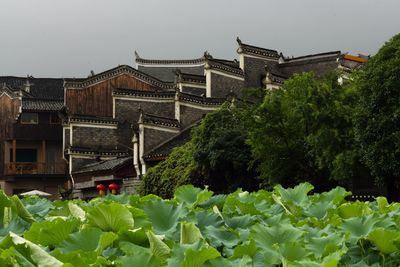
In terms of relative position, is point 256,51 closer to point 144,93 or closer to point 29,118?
point 144,93

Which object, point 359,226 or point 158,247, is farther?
point 359,226

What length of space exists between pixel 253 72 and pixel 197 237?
3376cm

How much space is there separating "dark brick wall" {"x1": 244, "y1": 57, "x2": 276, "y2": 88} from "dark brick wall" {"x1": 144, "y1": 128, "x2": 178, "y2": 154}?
553 centimetres

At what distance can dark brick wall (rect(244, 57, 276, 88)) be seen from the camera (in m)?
35.8

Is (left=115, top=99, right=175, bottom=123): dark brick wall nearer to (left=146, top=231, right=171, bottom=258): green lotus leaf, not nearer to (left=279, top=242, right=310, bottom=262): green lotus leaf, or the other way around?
(left=146, top=231, right=171, bottom=258): green lotus leaf

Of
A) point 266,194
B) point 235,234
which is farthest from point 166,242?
point 266,194

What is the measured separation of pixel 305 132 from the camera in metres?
20.9

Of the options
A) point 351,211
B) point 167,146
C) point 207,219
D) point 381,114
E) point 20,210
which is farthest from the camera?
point 167,146

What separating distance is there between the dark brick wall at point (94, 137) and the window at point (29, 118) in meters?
4.39

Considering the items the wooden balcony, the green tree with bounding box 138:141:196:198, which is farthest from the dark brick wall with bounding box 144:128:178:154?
the wooden balcony

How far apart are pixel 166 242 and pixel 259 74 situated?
33894 mm

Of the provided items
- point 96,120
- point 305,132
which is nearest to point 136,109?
point 96,120

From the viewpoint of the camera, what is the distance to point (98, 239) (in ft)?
7.95

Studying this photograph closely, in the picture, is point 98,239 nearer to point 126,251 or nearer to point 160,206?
point 126,251
